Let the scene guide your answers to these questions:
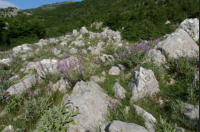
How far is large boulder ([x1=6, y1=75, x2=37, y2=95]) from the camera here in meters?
3.36

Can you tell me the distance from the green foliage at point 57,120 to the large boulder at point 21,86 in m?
1.55

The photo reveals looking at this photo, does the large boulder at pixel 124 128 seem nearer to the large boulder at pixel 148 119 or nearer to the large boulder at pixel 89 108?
the large boulder at pixel 148 119

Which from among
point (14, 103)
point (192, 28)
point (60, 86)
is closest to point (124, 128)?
point (60, 86)

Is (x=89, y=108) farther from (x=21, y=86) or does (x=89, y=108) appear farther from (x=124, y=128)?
(x=21, y=86)

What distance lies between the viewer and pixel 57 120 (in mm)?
2158

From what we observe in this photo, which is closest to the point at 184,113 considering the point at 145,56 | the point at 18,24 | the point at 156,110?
the point at 156,110

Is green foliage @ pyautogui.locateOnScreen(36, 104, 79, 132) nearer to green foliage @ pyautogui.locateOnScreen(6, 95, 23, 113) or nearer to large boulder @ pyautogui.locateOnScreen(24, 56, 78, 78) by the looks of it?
green foliage @ pyautogui.locateOnScreen(6, 95, 23, 113)

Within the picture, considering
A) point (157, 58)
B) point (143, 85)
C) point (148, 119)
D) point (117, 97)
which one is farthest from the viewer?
point (157, 58)

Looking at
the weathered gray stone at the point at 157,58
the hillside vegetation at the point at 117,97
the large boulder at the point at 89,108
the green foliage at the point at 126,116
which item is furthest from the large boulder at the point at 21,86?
the weathered gray stone at the point at 157,58

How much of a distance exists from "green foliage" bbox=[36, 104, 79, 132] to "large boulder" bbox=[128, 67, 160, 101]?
A: 62.3 inches

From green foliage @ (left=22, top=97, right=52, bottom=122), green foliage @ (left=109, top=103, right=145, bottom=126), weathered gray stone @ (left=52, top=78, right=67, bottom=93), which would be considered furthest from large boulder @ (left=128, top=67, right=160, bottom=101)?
green foliage @ (left=22, top=97, right=52, bottom=122)

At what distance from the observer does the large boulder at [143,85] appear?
2.80 metres

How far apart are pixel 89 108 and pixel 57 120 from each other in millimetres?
718

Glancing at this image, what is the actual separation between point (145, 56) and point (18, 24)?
49.0 ft
